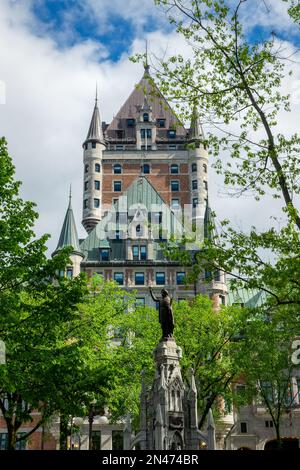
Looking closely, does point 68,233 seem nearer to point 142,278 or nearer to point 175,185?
point 142,278

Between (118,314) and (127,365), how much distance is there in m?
3.37

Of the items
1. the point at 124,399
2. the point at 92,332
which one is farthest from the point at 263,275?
the point at 124,399

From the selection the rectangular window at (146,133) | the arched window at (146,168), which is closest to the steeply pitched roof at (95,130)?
the rectangular window at (146,133)

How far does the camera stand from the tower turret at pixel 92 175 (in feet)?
229

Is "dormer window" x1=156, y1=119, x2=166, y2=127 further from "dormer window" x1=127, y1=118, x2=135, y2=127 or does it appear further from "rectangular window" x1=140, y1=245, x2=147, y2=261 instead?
"rectangular window" x1=140, y1=245, x2=147, y2=261

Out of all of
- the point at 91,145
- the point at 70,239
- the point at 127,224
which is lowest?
the point at 70,239

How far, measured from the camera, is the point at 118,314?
36531 millimetres

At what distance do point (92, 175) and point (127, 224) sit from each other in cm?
1401

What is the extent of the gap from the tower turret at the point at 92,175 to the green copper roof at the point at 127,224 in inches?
336

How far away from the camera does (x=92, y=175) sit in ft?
233

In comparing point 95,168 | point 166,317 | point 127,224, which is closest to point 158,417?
point 166,317

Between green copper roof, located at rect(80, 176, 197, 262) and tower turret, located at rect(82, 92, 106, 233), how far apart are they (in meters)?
8.52

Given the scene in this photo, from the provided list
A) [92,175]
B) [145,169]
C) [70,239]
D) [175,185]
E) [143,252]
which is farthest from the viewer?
[145,169]
